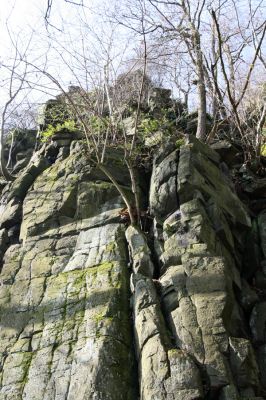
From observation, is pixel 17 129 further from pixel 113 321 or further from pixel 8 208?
pixel 113 321

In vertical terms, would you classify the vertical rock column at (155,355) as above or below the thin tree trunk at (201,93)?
below

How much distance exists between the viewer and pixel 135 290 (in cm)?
926

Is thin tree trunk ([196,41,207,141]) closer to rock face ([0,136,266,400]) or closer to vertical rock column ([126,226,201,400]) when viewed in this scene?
rock face ([0,136,266,400])

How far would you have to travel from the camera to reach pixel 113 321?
8836 millimetres

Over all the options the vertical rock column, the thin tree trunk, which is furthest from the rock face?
the thin tree trunk

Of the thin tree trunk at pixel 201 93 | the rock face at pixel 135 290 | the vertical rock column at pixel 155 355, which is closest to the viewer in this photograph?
the vertical rock column at pixel 155 355

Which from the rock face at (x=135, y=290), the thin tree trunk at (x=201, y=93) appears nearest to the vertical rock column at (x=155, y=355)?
the rock face at (x=135, y=290)

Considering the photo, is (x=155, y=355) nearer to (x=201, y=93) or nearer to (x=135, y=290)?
(x=135, y=290)

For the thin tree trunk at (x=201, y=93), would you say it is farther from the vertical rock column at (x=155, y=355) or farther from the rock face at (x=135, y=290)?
the vertical rock column at (x=155, y=355)

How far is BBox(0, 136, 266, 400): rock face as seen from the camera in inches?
307

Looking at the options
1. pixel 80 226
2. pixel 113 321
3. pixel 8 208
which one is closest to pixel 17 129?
pixel 8 208

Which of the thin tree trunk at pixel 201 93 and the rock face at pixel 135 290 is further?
the thin tree trunk at pixel 201 93

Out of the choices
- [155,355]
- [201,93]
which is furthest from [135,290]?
[201,93]

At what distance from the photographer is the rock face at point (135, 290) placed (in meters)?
7.79
